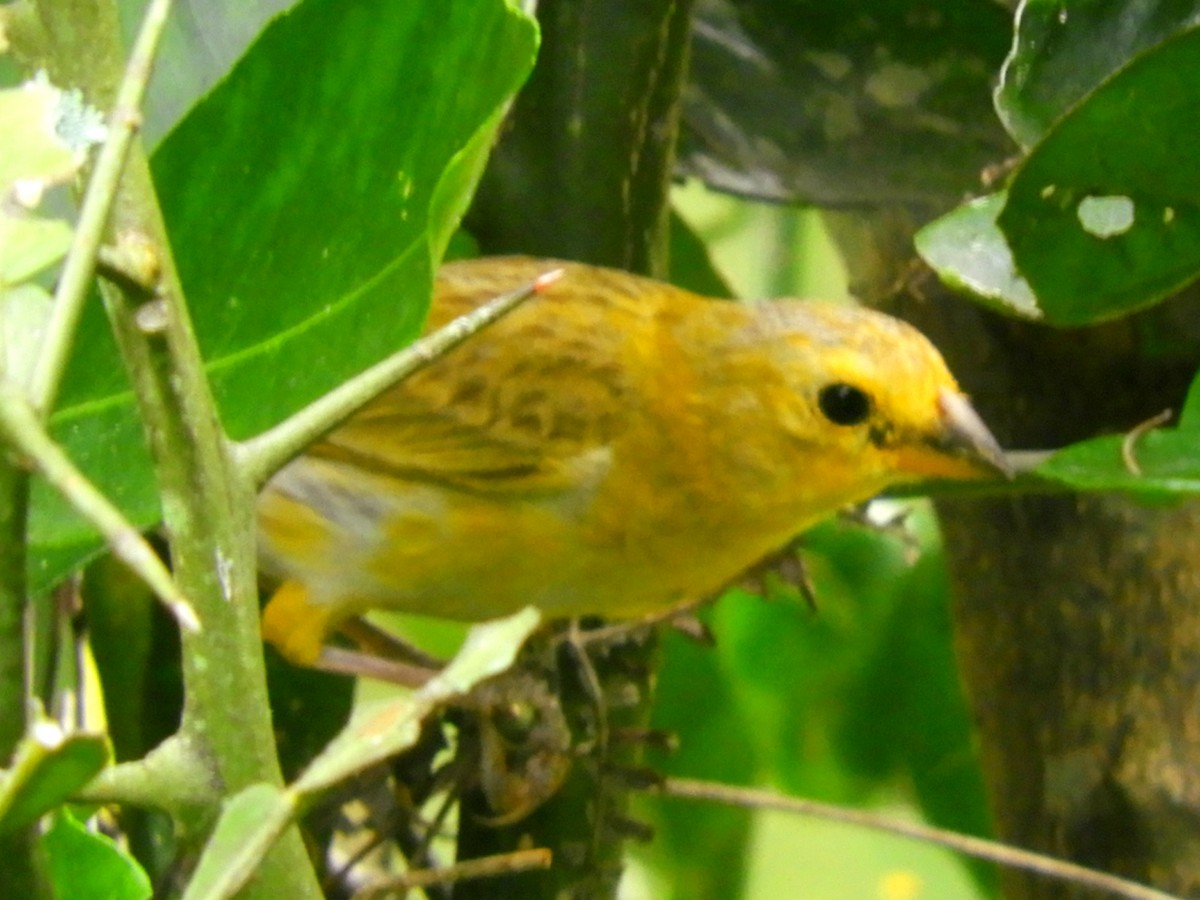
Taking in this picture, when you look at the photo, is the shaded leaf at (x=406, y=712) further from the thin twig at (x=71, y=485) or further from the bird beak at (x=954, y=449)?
the bird beak at (x=954, y=449)

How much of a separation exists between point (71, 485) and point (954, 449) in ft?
2.31

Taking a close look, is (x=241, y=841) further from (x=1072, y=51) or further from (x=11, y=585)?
(x=1072, y=51)

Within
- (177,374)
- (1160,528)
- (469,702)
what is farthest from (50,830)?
(1160,528)

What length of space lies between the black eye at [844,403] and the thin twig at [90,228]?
674mm

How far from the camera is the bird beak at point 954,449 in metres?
0.84

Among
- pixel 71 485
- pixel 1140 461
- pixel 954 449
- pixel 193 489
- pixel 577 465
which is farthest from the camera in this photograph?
pixel 577 465

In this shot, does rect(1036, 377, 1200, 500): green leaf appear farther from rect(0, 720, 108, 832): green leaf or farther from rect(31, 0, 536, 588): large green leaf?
rect(0, 720, 108, 832): green leaf

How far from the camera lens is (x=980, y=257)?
66cm

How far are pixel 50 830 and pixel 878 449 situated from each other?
Result: 2.00 feet

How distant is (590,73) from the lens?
881mm

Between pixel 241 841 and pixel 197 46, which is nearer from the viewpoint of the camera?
pixel 241 841

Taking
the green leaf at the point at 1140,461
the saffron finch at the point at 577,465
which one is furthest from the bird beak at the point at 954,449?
the green leaf at the point at 1140,461

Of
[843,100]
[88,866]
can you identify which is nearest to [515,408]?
[843,100]

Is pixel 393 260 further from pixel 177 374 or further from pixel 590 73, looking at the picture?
pixel 590 73
